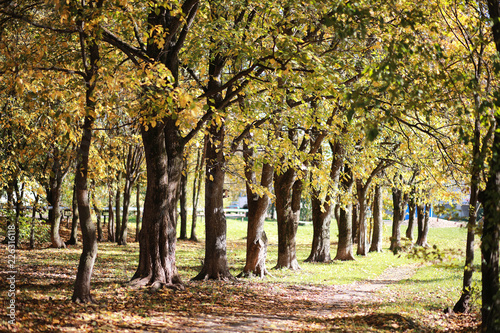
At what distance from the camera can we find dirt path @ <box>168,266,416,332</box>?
8031mm

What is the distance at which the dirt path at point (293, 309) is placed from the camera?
26.3 ft

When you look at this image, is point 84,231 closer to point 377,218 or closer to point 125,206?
point 125,206

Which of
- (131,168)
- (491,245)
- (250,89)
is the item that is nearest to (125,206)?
(131,168)

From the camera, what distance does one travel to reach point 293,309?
33.4 ft

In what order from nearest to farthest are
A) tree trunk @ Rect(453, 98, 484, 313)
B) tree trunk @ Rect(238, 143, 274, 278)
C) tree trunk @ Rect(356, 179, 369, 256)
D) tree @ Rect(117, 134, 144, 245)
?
tree trunk @ Rect(453, 98, 484, 313) < tree trunk @ Rect(238, 143, 274, 278) < tree @ Rect(117, 134, 144, 245) < tree trunk @ Rect(356, 179, 369, 256)

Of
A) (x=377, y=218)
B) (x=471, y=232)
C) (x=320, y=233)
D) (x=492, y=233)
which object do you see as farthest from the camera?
(x=377, y=218)

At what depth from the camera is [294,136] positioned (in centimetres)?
1614

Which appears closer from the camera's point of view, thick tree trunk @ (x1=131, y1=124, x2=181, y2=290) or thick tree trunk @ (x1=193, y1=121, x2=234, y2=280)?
thick tree trunk @ (x1=131, y1=124, x2=181, y2=290)

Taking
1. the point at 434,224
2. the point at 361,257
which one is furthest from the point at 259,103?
the point at 434,224

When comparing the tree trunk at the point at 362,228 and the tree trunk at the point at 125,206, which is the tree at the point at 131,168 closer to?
the tree trunk at the point at 125,206

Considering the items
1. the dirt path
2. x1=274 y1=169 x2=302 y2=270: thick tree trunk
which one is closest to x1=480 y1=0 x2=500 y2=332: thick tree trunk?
the dirt path

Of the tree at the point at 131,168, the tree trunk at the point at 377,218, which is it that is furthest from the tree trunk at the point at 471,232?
the tree at the point at 131,168

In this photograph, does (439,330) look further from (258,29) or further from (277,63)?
(258,29)

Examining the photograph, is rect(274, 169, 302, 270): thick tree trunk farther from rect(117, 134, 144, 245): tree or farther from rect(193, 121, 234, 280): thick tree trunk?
rect(117, 134, 144, 245): tree
